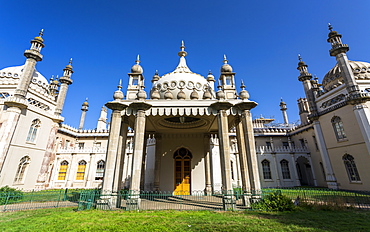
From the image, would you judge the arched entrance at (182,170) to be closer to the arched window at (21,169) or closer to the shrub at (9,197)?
the shrub at (9,197)

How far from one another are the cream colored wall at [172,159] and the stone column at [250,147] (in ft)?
23.3

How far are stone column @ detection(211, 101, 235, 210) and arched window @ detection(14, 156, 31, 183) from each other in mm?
22963

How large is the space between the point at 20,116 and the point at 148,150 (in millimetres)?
14940

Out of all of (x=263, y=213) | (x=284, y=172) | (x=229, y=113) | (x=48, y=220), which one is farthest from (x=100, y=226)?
(x=284, y=172)

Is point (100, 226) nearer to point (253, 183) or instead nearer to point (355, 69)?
point (253, 183)

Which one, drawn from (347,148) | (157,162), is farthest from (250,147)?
(347,148)

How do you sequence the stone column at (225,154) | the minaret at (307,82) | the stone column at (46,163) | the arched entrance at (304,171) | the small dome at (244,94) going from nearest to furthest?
the stone column at (225,154) < the small dome at (244,94) < the stone column at (46,163) < the minaret at (307,82) < the arched entrance at (304,171)

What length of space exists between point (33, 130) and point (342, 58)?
38675mm

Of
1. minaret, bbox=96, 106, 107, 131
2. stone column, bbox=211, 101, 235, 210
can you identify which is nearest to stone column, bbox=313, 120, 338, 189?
stone column, bbox=211, 101, 235, 210

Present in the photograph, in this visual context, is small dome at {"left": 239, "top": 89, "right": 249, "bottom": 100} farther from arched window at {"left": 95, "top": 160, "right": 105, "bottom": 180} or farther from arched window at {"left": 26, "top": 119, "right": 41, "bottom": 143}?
arched window at {"left": 26, "top": 119, "right": 41, "bottom": 143}

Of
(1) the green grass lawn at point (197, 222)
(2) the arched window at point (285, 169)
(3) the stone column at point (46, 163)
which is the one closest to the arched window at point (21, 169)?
(3) the stone column at point (46, 163)

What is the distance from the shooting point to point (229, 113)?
1170cm

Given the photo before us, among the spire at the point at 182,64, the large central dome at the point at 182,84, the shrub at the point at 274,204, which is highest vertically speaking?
the spire at the point at 182,64

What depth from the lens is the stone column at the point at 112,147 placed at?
9.81m
